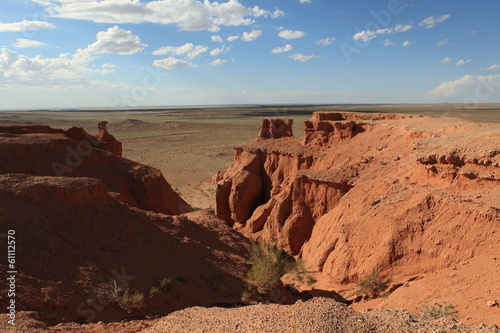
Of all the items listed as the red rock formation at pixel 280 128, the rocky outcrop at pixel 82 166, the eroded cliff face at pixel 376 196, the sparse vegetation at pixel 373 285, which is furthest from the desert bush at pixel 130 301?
the red rock formation at pixel 280 128

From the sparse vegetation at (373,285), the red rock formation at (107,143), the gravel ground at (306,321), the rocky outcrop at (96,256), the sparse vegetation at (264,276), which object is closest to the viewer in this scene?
the gravel ground at (306,321)

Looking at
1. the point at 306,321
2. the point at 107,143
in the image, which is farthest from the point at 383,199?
the point at 107,143

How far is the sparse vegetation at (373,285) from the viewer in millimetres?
11016

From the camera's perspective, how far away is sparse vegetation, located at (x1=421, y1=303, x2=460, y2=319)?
23.2ft

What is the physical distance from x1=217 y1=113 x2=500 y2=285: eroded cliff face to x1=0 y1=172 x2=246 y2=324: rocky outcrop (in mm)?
4312

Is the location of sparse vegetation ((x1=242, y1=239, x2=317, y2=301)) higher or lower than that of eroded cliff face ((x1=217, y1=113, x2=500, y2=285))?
lower

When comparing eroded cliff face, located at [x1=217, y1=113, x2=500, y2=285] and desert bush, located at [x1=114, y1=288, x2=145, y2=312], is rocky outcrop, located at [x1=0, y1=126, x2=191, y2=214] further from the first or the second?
desert bush, located at [x1=114, y1=288, x2=145, y2=312]

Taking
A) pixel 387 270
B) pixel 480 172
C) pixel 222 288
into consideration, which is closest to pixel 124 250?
pixel 222 288

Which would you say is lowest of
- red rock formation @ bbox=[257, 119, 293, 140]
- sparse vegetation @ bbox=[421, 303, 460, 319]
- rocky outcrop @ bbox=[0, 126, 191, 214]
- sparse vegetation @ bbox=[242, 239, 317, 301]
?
sparse vegetation @ bbox=[242, 239, 317, 301]

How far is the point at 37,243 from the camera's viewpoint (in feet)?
33.5

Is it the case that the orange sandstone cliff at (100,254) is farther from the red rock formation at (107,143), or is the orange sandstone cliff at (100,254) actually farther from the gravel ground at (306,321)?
the red rock formation at (107,143)

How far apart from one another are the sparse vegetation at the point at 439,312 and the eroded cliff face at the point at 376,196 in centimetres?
270

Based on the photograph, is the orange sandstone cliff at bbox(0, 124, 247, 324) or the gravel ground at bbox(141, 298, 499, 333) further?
the orange sandstone cliff at bbox(0, 124, 247, 324)

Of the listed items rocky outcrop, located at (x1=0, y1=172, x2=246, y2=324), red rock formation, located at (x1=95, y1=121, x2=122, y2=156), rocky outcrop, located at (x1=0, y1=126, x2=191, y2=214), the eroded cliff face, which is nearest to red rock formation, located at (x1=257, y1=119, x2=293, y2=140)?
the eroded cliff face
